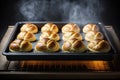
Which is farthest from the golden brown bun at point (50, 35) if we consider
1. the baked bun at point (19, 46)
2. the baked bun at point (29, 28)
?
the baked bun at point (19, 46)

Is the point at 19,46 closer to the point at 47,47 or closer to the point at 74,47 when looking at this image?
the point at 47,47

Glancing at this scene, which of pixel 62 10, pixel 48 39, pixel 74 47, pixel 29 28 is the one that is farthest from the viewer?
pixel 62 10

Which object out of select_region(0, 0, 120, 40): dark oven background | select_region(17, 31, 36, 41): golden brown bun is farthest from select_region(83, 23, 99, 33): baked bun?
select_region(17, 31, 36, 41): golden brown bun

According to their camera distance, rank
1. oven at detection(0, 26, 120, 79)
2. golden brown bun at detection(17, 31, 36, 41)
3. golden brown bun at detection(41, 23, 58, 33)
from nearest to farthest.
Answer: oven at detection(0, 26, 120, 79) < golden brown bun at detection(17, 31, 36, 41) < golden brown bun at detection(41, 23, 58, 33)

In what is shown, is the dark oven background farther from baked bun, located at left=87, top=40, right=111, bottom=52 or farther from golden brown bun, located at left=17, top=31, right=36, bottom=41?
baked bun, located at left=87, top=40, right=111, bottom=52

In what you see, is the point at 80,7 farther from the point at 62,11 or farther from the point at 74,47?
the point at 74,47

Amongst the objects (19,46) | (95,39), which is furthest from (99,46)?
(19,46)

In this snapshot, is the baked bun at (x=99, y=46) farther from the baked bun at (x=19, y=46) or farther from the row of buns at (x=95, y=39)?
the baked bun at (x=19, y=46)
